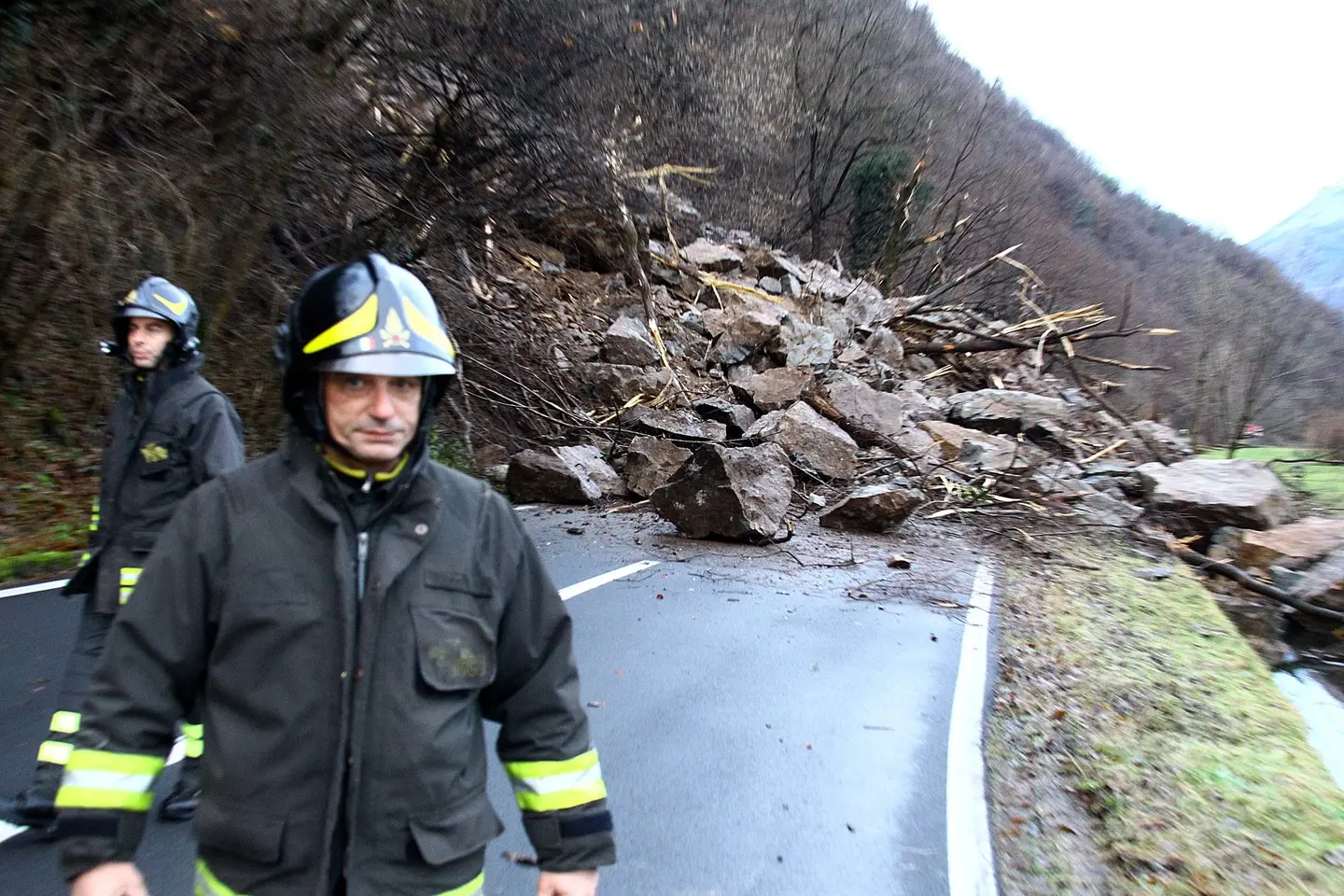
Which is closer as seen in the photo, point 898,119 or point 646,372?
point 646,372

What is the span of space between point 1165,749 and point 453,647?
5.22m

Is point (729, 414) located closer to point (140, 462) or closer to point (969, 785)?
point (969, 785)

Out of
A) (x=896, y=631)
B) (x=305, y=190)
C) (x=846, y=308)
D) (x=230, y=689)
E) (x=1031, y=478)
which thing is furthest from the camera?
(x=846, y=308)

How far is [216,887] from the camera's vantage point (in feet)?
5.65

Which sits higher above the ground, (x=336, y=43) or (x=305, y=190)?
(x=336, y=43)

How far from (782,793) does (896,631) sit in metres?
3.30

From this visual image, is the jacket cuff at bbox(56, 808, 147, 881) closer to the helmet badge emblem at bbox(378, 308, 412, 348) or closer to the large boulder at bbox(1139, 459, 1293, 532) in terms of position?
the helmet badge emblem at bbox(378, 308, 412, 348)

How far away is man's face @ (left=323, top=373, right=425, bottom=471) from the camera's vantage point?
1.78 m

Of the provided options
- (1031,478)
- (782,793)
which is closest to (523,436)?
(1031,478)

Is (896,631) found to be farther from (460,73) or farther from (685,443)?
(460,73)

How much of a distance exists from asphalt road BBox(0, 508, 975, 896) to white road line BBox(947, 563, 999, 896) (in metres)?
0.06

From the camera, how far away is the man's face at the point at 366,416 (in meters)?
1.78

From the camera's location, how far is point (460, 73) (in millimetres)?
12938

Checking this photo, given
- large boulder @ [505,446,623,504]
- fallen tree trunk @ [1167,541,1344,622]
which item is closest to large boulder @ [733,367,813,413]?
large boulder @ [505,446,623,504]
